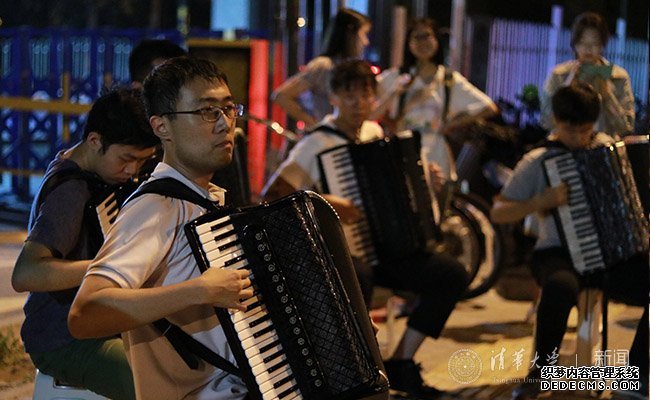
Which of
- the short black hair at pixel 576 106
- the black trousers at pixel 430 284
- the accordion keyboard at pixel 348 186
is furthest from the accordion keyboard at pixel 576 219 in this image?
the accordion keyboard at pixel 348 186

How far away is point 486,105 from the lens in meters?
6.79

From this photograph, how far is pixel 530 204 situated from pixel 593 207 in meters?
0.27

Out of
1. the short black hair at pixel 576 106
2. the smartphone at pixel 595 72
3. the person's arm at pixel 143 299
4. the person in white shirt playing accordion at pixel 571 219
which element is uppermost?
the smartphone at pixel 595 72

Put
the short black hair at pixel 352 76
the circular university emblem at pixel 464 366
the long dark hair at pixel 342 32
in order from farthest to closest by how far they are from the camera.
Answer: the long dark hair at pixel 342 32 < the circular university emblem at pixel 464 366 < the short black hair at pixel 352 76

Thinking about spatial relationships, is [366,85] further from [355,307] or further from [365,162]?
[355,307]

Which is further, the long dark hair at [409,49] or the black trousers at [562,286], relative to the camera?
the long dark hair at [409,49]

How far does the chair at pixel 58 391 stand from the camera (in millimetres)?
3535

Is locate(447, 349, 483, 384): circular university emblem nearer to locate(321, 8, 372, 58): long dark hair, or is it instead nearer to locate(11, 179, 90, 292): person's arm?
locate(321, 8, 372, 58): long dark hair

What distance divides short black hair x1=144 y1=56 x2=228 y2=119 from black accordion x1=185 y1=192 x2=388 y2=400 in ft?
1.20

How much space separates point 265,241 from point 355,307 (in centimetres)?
33

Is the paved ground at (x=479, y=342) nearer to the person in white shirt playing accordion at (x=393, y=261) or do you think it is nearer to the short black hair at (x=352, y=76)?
the person in white shirt playing accordion at (x=393, y=261)

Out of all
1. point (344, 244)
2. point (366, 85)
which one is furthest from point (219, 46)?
point (344, 244)

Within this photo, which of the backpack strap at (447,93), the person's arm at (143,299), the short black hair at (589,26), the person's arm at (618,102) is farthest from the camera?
the backpack strap at (447,93)

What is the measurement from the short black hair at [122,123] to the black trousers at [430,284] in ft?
6.48
